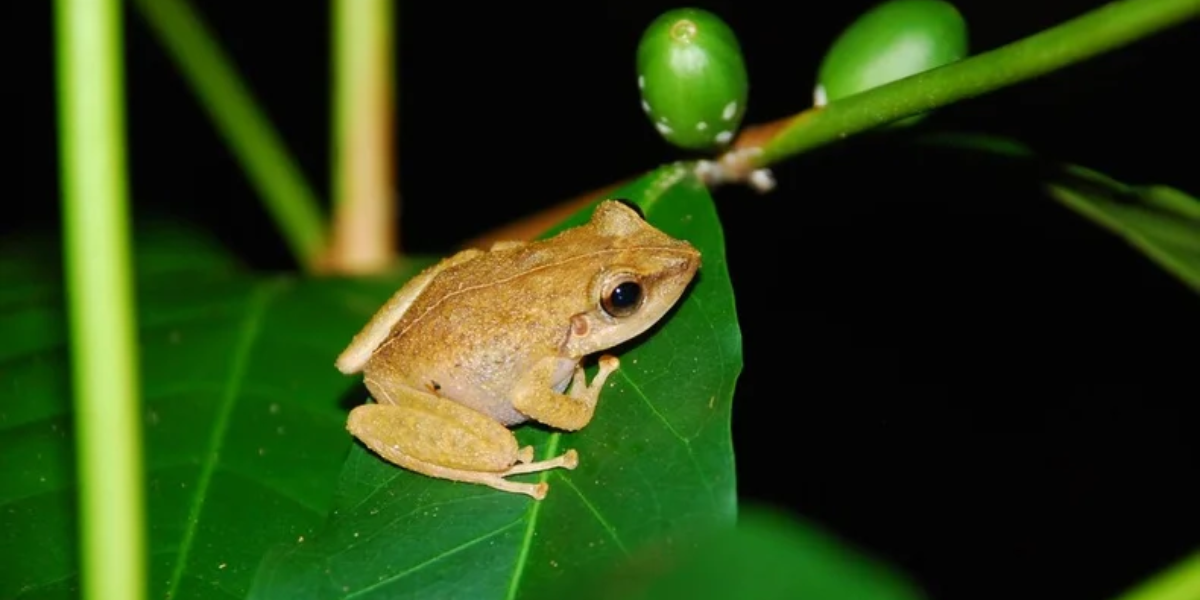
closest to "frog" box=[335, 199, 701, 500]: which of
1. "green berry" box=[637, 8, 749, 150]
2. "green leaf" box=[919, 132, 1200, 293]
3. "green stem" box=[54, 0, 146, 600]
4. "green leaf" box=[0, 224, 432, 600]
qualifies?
"green leaf" box=[0, 224, 432, 600]

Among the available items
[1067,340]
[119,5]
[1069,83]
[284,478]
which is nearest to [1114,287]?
[1067,340]

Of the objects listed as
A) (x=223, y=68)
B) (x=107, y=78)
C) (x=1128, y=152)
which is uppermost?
(x=1128, y=152)

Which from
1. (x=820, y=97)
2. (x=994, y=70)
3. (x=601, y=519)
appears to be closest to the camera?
(x=994, y=70)

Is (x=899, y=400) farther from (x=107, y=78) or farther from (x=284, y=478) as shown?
(x=107, y=78)

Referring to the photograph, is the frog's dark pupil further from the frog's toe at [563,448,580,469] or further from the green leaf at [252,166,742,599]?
the frog's toe at [563,448,580,469]

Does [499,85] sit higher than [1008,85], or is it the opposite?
[499,85]

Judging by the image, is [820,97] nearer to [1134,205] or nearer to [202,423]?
[1134,205]

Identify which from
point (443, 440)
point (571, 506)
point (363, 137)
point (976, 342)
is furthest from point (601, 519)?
point (976, 342)
